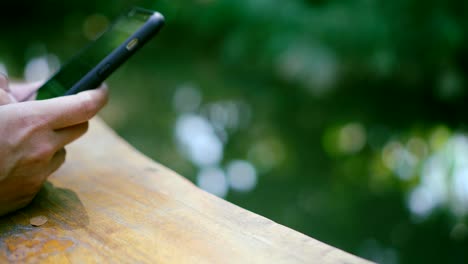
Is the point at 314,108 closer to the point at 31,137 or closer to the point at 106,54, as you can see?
the point at 106,54

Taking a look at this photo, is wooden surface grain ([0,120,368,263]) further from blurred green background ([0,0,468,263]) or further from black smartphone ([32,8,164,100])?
blurred green background ([0,0,468,263])

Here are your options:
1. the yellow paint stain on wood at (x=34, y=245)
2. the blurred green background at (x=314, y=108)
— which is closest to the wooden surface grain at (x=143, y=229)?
the yellow paint stain on wood at (x=34, y=245)

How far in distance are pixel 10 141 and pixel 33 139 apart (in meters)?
0.02

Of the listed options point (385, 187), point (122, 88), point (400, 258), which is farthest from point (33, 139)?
point (122, 88)

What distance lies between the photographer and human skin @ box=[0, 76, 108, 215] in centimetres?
56

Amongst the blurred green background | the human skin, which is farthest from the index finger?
the blurred green background

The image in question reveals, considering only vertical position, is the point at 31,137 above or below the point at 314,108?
above

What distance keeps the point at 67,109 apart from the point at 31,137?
0.05 m

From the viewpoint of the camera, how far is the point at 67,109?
0.59m

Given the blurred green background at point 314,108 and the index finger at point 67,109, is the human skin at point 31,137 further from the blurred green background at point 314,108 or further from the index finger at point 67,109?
the blurred green background at point 314,108

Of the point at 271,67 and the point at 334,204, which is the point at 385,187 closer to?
the point at 334,204

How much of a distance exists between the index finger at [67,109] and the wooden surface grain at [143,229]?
10 centimetres

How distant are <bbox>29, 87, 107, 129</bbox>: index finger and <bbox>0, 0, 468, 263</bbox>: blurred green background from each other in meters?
0.99

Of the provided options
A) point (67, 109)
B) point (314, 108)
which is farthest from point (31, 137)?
point (314, 108)
